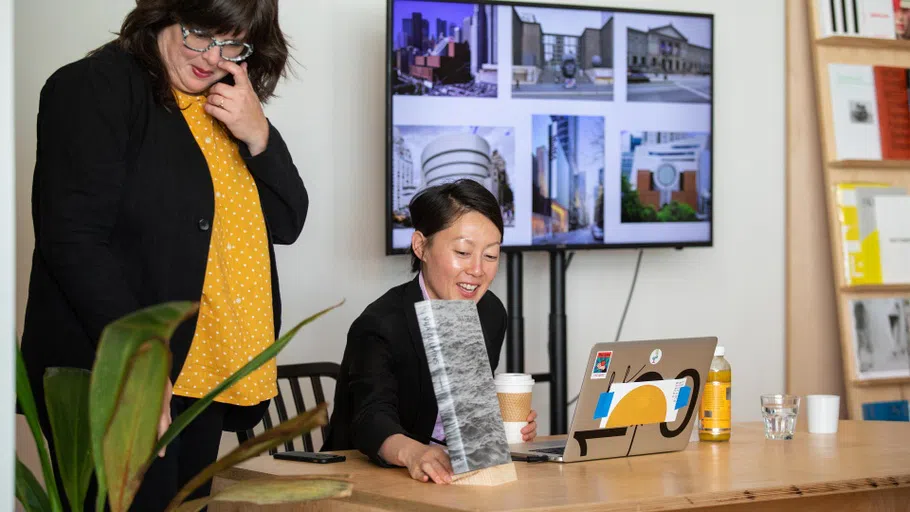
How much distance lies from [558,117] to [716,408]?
5.20 ft

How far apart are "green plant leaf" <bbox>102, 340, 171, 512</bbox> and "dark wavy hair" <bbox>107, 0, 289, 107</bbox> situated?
804 mm

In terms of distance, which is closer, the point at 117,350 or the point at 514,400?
the point at 117,350

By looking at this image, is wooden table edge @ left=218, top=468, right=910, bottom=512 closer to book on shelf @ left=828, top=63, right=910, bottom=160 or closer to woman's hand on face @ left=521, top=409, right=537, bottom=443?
woman's hand on face @ left=521, top=409, right=537, bottom=443

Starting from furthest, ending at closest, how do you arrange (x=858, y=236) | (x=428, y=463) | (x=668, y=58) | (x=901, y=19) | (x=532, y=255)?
(x=901, y=19) → (x=858, y=236) → (x=532, y=255) → (x=668, y=58) → (x=428, y=463)

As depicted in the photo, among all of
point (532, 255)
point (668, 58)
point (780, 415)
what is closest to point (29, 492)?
point (780, 415)

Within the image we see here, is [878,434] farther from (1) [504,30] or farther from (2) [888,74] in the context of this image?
(2) [888,74]

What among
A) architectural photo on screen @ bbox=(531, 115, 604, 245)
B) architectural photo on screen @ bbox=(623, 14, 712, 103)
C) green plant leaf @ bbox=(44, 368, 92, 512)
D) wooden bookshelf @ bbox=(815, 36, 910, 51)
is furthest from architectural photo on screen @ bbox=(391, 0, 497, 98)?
green plant leaf @ bbox=(44, 368, 92, 512)

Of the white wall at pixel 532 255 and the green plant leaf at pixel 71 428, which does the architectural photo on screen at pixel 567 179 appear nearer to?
the white wall at pixel 532 255

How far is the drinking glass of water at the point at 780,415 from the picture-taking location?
1975 millimetres

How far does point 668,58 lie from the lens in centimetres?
349

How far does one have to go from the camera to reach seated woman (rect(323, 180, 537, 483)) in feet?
5.75

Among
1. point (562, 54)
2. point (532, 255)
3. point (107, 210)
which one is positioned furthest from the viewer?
point (532, 255)

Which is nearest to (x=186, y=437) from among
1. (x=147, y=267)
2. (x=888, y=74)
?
(x=147, y=267)

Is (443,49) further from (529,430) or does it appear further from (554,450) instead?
(554,450)
